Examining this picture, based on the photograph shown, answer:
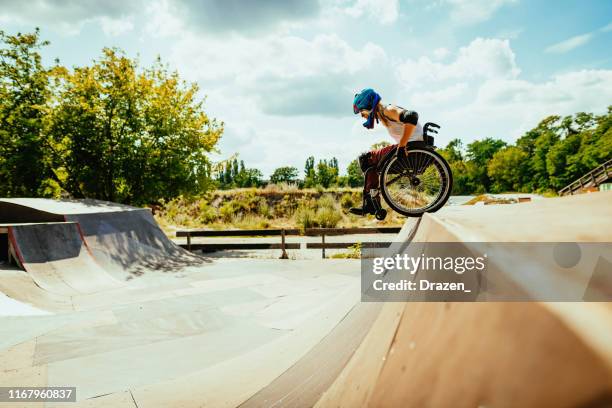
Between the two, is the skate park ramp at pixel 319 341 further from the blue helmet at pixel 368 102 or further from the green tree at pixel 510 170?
the green tree at pixel 510 170

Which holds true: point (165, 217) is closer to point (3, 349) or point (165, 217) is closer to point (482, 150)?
point (3, 349)

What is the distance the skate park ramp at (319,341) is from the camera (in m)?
0.67

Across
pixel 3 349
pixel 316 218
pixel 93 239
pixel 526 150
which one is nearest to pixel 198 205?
pixel 316 218

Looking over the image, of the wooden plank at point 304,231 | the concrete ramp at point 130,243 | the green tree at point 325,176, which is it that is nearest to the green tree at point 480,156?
the green tree at point 325,176

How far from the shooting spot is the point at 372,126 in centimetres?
435

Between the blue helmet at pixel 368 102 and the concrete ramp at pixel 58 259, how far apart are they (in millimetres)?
7007

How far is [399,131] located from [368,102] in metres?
0.54

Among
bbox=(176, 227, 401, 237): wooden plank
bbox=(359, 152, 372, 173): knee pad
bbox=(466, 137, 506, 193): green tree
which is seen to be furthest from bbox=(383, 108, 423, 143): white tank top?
bbox=(466, 137, 506, 193): green tree

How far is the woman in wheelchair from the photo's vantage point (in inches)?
158

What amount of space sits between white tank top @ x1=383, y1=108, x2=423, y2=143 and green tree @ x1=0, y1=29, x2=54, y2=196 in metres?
13.4

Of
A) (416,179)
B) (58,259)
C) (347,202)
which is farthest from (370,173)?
(347,202)

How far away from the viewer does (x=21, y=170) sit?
12.4 m

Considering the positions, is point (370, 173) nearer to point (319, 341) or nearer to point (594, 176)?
point (319, 341)

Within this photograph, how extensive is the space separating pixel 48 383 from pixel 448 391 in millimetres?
3920
